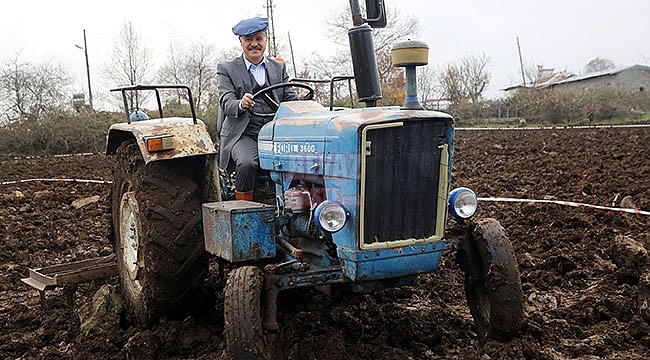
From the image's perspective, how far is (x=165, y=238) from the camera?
15.3ft

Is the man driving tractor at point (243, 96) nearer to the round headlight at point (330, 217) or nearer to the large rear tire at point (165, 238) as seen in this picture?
the large rear tire at point (165, 238)

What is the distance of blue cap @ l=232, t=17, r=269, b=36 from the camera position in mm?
5375

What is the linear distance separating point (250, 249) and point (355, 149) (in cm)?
98

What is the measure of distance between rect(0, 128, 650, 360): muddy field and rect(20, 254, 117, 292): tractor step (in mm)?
209

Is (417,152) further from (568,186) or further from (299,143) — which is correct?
(568,186)

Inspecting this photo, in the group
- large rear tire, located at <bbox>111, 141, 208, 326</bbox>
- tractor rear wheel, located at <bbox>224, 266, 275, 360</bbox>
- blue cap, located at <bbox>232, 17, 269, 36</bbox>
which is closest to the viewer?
tractor rear wheel, located at <bbox>224, 266, 275, 360</bbox>

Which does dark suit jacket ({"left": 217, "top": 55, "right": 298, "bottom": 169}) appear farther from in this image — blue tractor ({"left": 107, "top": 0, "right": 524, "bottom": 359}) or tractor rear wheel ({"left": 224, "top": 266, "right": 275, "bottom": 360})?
tractor rear wheel ({"left": 224, "top": 266, "right": 275, "bottom": 360})


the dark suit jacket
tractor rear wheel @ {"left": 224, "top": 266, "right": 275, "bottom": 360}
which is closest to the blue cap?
the dark suit jacket

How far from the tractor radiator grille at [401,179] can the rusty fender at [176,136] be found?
1434 millimetres

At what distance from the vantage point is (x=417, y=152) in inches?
157

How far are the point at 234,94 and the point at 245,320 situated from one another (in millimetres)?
2133

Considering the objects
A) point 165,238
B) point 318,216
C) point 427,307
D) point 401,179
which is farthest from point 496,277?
point 165,238

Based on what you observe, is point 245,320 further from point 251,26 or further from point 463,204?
point 251,26

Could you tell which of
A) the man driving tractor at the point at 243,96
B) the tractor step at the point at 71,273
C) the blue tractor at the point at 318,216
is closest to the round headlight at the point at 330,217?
the blue tractor at the point at 318,216
